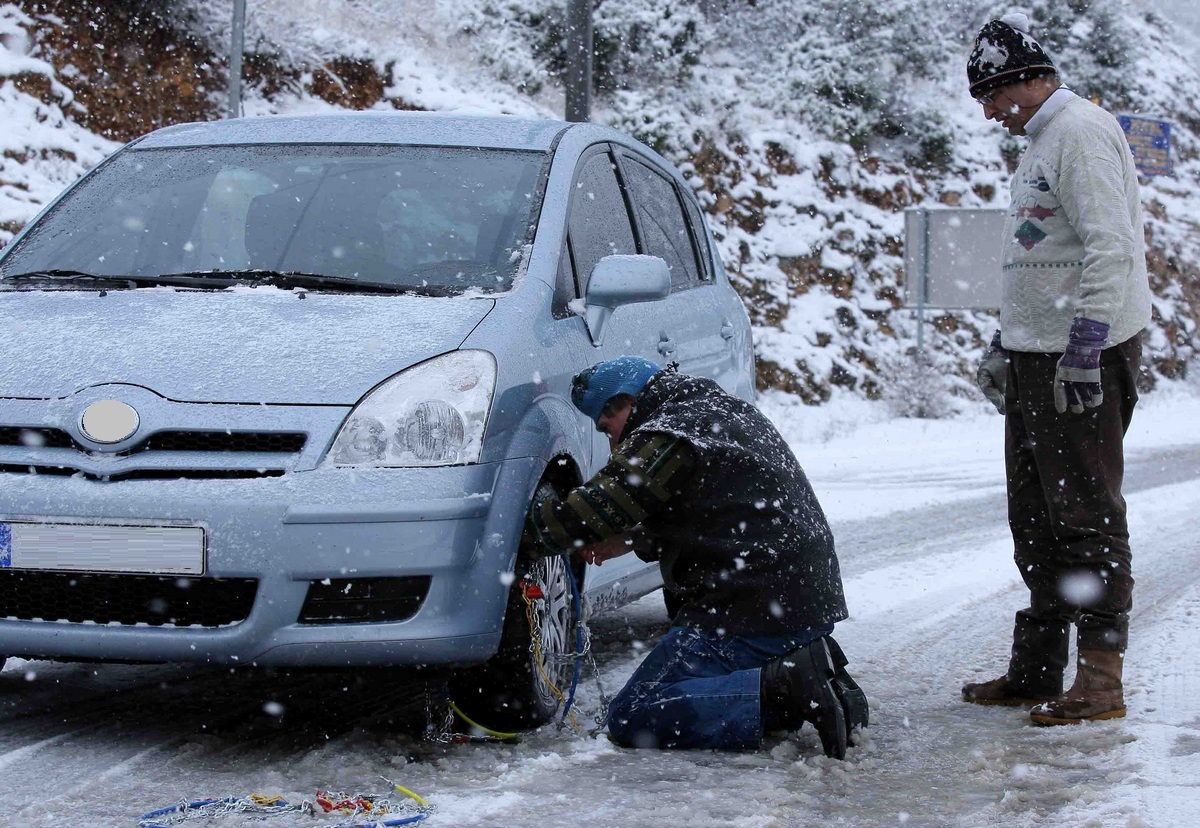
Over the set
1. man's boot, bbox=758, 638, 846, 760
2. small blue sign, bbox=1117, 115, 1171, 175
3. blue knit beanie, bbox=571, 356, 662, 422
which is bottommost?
man's boot, bbox=758, 638, 846, 760

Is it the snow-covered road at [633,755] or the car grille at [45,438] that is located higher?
the car grille at [45,438]

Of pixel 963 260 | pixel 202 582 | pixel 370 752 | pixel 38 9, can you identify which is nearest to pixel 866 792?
pixel 370 752

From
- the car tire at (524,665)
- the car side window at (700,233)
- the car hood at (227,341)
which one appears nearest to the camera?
the car hood at (227,341)

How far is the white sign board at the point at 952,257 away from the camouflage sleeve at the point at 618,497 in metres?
14.9

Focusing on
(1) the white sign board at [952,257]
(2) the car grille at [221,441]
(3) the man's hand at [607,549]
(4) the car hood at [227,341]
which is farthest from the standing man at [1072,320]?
(1) the white sign board at [952,257]

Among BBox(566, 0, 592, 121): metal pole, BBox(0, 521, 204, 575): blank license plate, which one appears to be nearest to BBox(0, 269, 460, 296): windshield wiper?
BBox(0, 521, 204, 575): blank license plate

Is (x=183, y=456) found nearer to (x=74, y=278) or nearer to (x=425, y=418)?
(x=425, y=418)

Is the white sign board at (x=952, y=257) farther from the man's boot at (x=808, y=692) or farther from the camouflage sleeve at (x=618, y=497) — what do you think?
the camouflage sleeve at (x=618, y=497)

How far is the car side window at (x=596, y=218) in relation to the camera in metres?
4.42

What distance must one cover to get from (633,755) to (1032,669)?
4.45 ft

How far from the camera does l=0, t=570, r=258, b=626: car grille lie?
330 centimetres

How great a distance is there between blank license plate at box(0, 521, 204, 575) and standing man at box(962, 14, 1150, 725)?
2.28 metres

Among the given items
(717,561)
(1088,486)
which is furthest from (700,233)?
(717,561)

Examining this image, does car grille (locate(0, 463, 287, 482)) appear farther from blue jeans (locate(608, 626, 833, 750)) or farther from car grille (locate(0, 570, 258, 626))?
blue jeans (locate(608, 626, 833, 750))
